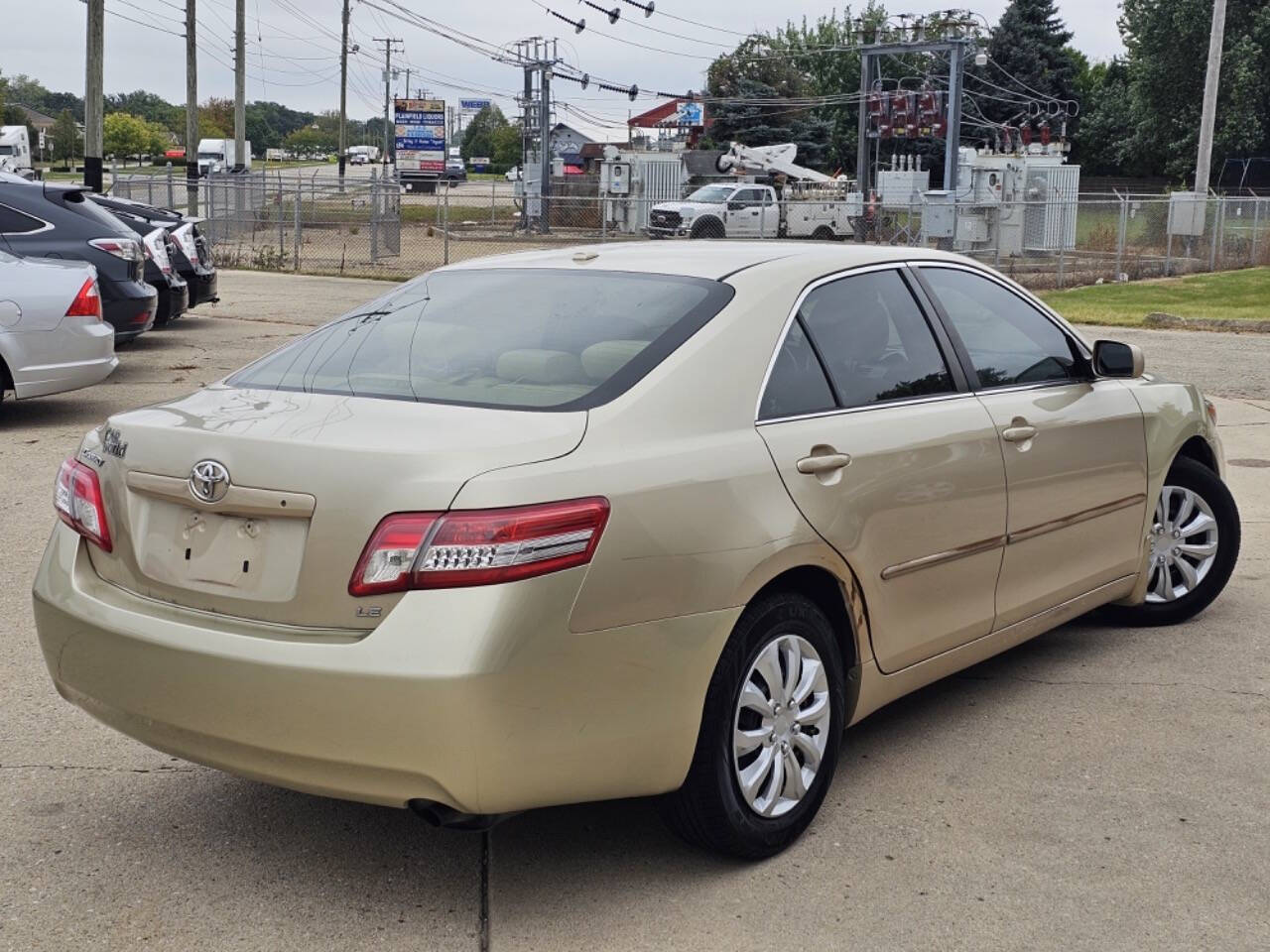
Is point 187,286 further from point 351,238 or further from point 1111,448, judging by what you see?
point 351,238

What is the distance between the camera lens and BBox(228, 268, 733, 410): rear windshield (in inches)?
151

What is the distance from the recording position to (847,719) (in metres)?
4.29

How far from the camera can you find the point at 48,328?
32.9 feet

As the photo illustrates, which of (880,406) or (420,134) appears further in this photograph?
(420,134)

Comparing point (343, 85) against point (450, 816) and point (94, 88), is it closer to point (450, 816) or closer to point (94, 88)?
point (94, 88)

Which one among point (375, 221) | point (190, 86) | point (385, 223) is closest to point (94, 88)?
point (375, 221)

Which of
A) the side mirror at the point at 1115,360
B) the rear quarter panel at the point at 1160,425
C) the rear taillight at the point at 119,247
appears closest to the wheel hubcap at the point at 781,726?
the side mirror at the point at 1115,360

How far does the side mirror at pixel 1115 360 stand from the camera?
546cm

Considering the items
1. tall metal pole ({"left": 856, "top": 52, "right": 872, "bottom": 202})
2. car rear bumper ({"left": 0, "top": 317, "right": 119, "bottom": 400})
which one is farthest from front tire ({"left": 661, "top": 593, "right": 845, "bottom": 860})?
tall metal pole ({"left": 856, "top": 52, "right": 872, "bottom": 202})

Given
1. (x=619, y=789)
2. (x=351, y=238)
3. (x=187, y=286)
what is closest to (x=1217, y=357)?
(x=187, y=286)

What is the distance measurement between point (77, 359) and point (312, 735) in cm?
763

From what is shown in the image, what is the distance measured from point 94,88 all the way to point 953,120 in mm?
21327

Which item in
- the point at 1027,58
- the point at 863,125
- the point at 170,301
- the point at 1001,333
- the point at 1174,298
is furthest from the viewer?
the point at 1027,58

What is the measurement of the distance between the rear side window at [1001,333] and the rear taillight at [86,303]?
6.95 metres
